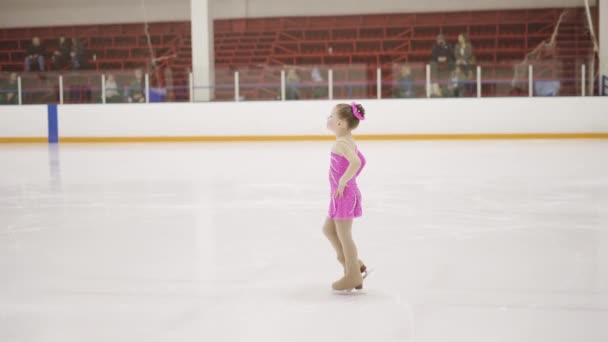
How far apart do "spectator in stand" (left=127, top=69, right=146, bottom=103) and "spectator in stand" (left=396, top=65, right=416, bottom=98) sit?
525 centimetres

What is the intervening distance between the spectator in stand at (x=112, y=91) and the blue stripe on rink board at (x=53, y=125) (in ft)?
3.97

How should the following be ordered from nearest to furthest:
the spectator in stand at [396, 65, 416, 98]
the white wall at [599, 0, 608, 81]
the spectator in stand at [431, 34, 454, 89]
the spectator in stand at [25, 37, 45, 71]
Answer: the spectator in stand at [431, 34, 454, 89], the spectator in stand at [396, 65, 416, 98], the white wall at [599, 0, 608, 81], the spectator in stand at [25, 37, 45, 71]

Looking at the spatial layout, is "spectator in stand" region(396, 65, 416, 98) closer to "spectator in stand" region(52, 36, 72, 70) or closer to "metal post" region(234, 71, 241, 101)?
"metal post" region(234, 71, 241, 101)

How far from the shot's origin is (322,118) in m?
14.9

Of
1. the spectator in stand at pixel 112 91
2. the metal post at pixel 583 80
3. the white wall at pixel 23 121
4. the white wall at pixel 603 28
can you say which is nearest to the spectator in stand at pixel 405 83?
the metal post at pixel 583 80

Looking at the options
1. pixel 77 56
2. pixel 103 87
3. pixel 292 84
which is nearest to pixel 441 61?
pixel 292 84

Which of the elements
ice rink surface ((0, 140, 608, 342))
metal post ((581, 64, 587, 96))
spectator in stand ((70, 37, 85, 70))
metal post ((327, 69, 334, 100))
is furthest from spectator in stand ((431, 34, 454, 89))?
spectator in stand ((70, 37, 85, 70))

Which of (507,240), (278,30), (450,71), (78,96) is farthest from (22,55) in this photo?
(507,240)

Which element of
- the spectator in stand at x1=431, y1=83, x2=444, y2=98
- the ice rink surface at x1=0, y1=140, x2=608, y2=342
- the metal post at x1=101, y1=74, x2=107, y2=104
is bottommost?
the ice rink surface at x1=0, y1=140, x2=608, y2=342

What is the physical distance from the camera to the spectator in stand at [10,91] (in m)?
15.1

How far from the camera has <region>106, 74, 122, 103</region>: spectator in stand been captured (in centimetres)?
1491

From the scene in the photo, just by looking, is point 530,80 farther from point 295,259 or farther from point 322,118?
point 295,259

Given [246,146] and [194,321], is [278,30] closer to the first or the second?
[246,146]

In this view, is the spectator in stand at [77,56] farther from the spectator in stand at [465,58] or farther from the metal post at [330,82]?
the spectator in stand at [465,58]
